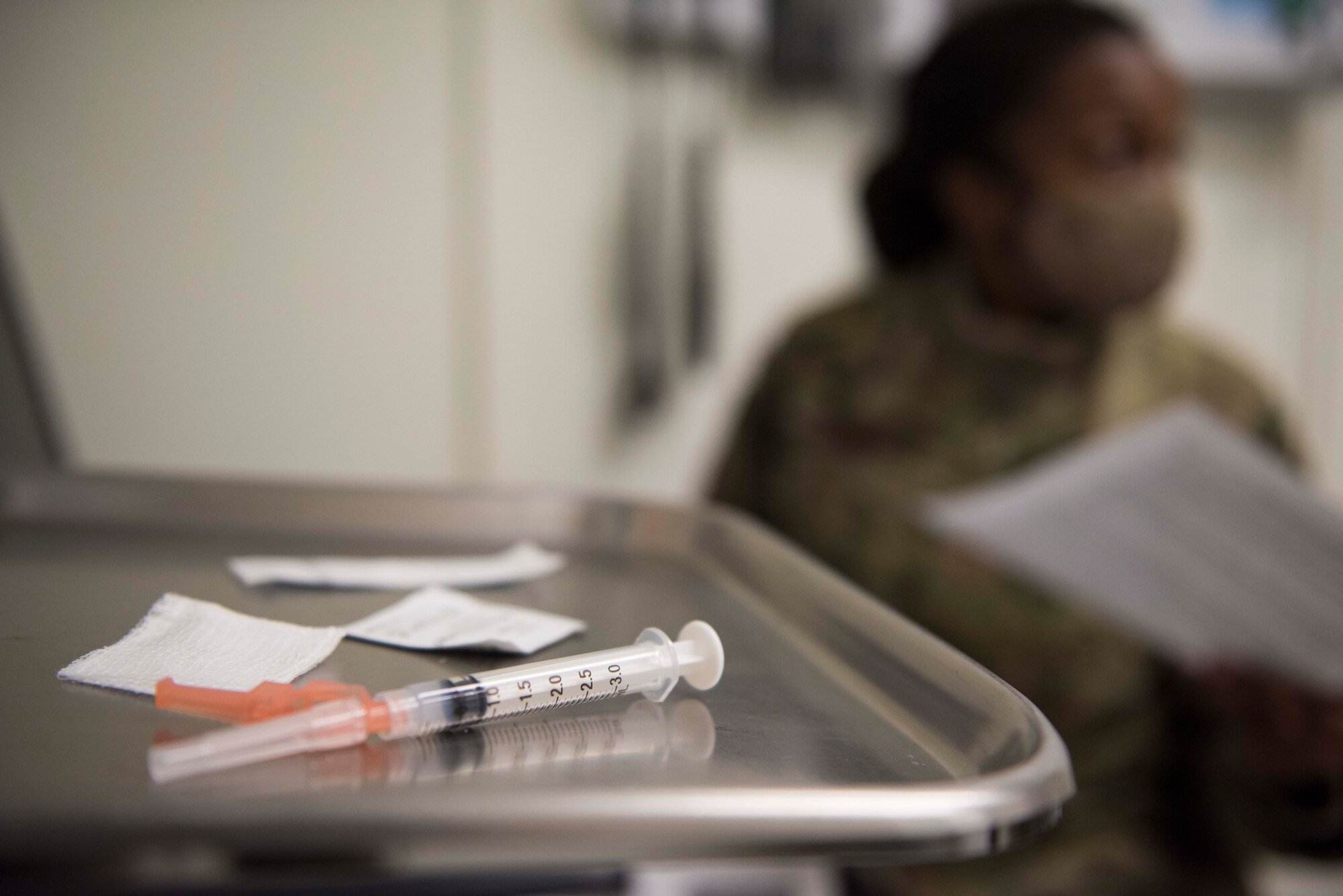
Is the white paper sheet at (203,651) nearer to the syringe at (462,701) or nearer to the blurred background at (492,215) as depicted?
the syringe at (462,701)

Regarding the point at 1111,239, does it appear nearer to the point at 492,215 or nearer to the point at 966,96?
the point at 966,96

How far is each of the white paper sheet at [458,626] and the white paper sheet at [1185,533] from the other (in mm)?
313

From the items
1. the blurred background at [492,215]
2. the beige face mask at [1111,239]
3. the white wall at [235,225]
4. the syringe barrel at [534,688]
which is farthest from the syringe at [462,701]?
the white wall at [235,225]

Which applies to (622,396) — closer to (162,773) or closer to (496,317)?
(496,317)

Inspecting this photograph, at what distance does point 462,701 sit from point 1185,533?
0.51 metres

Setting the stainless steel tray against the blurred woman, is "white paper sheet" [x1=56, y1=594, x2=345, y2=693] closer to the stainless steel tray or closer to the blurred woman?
the stainless steel tray

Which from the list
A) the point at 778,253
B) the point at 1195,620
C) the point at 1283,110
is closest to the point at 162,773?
the point at 1195,620

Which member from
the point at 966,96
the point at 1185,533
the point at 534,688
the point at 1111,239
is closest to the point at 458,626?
the point at 534,688

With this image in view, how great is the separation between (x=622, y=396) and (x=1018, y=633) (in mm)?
550

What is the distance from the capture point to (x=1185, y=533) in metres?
0.60

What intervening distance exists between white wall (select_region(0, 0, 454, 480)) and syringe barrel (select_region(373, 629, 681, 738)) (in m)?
0.79

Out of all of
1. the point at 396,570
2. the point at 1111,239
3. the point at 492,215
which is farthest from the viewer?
the point at 492,215

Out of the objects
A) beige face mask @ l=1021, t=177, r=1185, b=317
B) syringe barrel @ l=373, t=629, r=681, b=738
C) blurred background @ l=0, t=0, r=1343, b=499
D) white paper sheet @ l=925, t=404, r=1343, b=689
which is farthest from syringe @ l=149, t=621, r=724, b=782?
beige face mask @ l=1021, t=177, r=1185, b=317

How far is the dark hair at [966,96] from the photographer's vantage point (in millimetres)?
874
